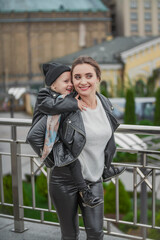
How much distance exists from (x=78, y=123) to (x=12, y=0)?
56.5m

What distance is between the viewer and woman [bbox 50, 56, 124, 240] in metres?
2.38

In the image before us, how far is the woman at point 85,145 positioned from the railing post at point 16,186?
141 centimetres

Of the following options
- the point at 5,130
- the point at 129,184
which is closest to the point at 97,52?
the point at 5,130

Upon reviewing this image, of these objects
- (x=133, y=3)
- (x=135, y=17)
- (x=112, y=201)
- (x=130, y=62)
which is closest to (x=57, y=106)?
(x=112, y=201)

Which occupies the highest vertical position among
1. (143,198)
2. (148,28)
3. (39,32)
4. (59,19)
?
(148,28)

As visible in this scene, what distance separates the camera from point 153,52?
108ft

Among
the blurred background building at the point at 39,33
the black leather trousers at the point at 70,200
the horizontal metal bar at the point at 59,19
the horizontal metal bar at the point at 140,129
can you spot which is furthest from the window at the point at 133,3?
the black leather trousers at the point at 70,200

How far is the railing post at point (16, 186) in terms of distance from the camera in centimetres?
383

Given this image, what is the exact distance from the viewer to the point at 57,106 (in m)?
2.38

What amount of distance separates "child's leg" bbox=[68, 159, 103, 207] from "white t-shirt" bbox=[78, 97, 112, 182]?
0.27ft

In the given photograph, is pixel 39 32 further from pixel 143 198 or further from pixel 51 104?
pixel 51 104

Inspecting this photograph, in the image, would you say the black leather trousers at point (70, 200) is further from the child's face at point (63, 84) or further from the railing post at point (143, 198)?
the railing post at point (143, 198)

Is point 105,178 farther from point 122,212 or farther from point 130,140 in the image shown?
point 130,140

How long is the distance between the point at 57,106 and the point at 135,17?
68041mm
